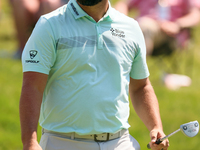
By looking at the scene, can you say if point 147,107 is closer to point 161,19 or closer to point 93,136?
point 93,136

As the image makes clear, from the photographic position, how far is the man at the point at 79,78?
2725 millimetres

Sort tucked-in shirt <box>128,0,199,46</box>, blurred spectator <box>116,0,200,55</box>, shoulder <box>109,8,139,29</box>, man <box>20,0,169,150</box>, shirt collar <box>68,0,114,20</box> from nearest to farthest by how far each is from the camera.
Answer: man <box>20,0,169,150</box>, shirt collar <box>68,0,114,20</box>, shoulder <box>109,8,139,29</box>, blurred spectator <box>116,0,200,55</box>, tucked-in shirt <box>128,0,199,46</box>

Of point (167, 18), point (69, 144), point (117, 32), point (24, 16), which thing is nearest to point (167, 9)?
point (167, 18)

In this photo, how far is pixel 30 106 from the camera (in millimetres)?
→ 2670

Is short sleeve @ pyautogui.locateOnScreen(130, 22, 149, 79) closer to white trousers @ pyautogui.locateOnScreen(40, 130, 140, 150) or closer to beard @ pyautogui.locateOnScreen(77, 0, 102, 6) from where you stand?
beard @ pyautogui.locateOnScreen(77, 0, 102, 6)

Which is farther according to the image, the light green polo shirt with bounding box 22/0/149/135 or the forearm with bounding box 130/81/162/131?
the forearm with bounding box 130/81/162/131

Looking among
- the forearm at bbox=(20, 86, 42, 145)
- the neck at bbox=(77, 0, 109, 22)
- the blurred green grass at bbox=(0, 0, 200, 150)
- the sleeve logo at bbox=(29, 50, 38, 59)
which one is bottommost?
the blurred green grass at bbox=(0, 0, 200, 150)

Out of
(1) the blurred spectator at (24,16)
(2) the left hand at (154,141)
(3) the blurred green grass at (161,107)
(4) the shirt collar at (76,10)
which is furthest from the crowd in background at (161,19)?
(4) the shirt collar at (76,10)

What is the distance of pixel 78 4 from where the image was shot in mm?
2955

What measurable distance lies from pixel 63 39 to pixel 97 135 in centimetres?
68

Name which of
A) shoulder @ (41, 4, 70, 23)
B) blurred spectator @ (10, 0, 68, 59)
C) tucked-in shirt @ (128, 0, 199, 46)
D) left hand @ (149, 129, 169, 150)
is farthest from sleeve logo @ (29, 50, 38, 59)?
tucked-in shirt @ (128, 0, 199, 46)

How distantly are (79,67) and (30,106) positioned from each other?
0.41 meters

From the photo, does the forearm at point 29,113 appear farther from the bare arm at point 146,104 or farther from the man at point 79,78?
the bare arm at point 146,104

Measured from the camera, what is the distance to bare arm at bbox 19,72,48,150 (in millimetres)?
2615
